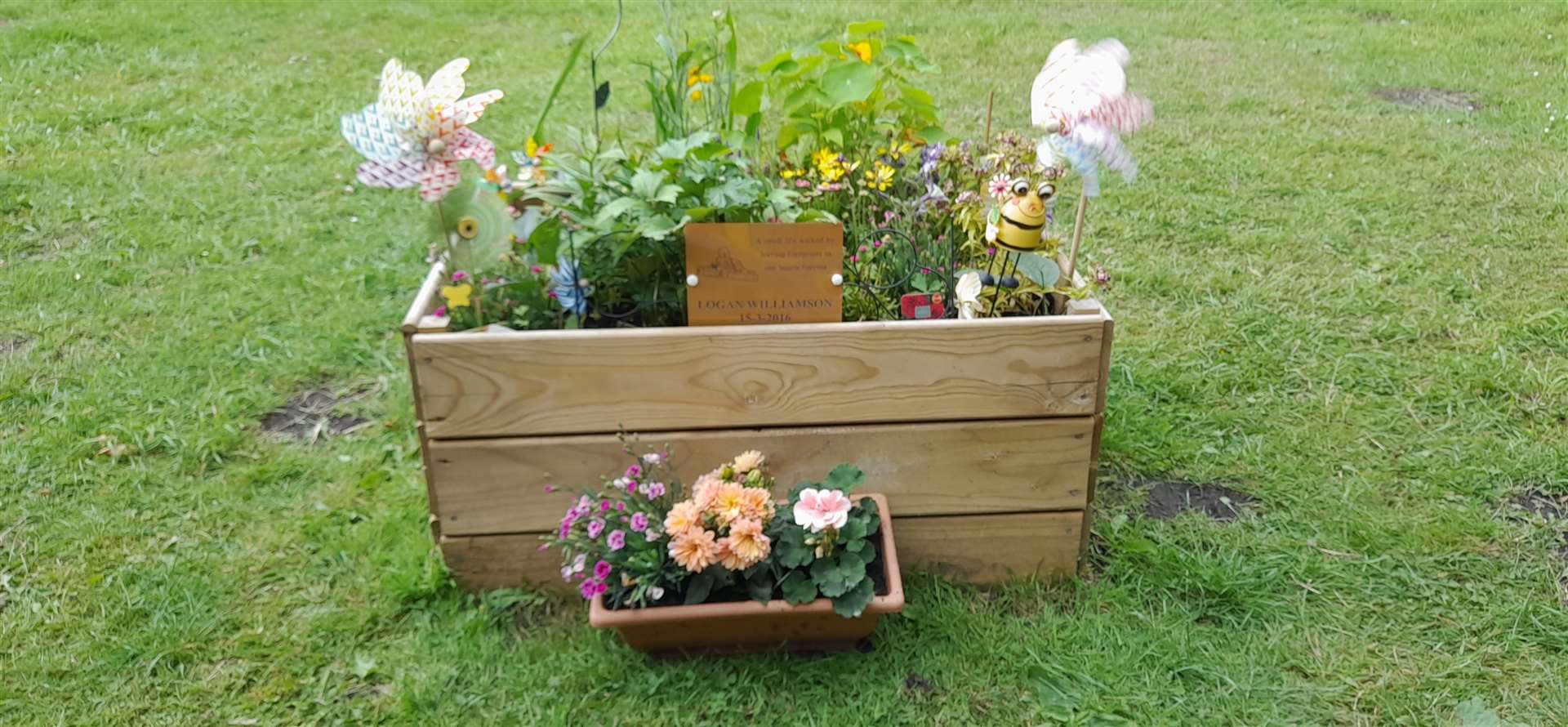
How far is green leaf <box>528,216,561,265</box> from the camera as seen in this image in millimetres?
1659

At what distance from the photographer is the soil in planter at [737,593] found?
1649mm

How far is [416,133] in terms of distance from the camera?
1.62 meters

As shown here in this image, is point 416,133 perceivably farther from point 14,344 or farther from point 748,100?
point 14,344

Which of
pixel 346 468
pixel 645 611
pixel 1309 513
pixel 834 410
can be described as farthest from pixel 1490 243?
pixel 346 468

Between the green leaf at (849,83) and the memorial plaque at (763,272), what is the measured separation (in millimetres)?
434

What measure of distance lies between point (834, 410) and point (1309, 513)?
3.32 feet

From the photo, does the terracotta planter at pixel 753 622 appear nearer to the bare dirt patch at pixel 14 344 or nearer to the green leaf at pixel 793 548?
the green leaf at pixel 793 548

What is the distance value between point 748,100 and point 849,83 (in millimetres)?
196

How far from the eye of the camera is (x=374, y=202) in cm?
358

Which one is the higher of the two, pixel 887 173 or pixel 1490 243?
pixel 887 173

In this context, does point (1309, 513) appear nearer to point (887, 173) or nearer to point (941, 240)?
point (941, 240)

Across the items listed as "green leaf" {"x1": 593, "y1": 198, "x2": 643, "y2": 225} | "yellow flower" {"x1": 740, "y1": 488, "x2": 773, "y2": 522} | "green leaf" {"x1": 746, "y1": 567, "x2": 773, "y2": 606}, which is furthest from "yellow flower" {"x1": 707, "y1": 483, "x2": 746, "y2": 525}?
"green leaf" {"x1": 593, "y1": 198, "x2": 643, "y2": 225}

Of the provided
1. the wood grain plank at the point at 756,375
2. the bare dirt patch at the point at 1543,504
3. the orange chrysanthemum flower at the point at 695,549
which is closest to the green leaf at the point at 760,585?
the orange chrysanthemum flower at the point at 695,549

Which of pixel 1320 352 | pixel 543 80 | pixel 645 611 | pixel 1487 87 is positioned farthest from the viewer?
pixel 543 80
